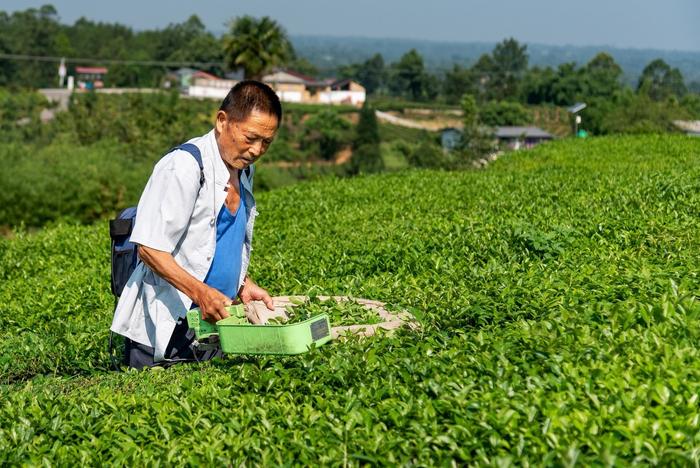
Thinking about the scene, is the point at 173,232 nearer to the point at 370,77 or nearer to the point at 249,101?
the point at 249,101

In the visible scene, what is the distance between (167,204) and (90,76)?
120530mm

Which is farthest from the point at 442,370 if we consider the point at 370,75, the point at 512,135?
the point at 370,75

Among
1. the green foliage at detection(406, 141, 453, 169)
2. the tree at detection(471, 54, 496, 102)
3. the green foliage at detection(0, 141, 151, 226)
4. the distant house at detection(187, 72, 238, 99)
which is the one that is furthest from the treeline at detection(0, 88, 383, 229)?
the tree at detection(471, 54, 496, 102)

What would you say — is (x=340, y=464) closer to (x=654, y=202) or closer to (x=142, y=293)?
(x=142, y=293)

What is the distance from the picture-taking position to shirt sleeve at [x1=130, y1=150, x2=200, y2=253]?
5.41 meters

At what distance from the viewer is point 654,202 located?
9.81 metres

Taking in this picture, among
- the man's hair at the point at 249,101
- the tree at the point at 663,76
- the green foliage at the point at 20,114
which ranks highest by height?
the man's hair at the point at 249,101

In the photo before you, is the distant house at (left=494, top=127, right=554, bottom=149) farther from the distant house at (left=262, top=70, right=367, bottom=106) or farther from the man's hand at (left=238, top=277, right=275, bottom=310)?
the man's hand at (left=238, top=277, right=275, bottom=310)

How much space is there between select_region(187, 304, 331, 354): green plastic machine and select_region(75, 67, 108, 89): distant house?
11167cm

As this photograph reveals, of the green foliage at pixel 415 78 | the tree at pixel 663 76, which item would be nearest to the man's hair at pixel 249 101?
the tree at pixel 663 76

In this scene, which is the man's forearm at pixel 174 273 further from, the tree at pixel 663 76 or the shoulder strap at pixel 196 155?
the tree at pixel 663 76

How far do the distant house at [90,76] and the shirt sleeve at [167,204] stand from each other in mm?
111238

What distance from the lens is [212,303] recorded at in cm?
535

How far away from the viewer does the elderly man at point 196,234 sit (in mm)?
5426
